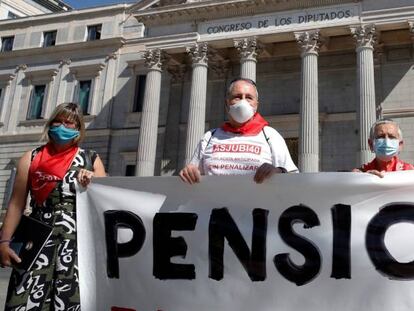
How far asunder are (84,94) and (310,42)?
1561cm

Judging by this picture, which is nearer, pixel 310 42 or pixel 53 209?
pixel 53 209

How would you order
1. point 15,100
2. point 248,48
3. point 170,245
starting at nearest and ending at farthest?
point 170,245 → point 248,48 → point 15,100

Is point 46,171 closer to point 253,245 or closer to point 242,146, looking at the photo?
point 242,146

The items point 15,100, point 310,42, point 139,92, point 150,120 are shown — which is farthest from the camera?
point 15,100

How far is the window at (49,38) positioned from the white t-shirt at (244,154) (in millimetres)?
32521

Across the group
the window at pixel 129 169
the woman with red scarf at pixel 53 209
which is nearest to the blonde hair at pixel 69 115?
the woman with red scarf at pixel 53 209

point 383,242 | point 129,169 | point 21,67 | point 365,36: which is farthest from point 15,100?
point 383,242

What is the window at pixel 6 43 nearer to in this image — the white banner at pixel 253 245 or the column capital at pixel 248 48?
the column capital at pixel 248 48

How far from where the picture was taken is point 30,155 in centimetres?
388

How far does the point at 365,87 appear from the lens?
21.2m

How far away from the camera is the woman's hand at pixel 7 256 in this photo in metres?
3.56

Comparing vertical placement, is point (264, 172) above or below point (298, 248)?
above

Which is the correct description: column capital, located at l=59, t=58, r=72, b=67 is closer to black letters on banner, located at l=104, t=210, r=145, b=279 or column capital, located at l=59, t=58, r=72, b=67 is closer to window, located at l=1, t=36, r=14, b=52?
window, located at l=1, t=36, r=14, b=52

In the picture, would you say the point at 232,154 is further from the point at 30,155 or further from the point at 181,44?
the point at 181,44
